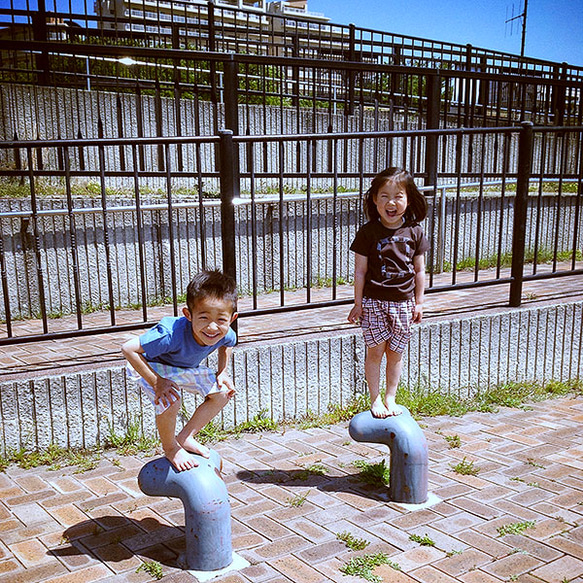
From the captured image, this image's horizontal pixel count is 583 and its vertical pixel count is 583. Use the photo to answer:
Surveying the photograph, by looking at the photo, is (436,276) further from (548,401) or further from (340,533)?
(340,533)

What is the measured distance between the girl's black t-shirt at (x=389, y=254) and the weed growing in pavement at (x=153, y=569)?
175 centimetres

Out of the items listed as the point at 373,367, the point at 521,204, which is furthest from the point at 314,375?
the point at 521,204

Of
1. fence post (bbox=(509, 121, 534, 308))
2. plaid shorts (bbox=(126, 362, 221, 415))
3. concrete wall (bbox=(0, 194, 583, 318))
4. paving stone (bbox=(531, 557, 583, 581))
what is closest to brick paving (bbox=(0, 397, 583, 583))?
paving stone (bbox=(531, 557, 583, 581))

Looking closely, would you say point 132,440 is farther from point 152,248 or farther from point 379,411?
point 152,248

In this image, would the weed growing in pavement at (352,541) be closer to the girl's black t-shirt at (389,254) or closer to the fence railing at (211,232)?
the girl's black t-shirt at (389,254)

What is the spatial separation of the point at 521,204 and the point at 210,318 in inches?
132

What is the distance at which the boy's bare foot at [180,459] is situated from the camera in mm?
2836

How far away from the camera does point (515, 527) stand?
10.2 ft

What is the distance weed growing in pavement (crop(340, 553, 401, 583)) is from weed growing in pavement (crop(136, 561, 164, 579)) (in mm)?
728

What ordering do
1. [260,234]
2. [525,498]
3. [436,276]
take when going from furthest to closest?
[436,276], [260,234], [525,498]

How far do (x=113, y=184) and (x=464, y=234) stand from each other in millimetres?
3942

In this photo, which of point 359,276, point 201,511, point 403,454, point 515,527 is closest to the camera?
point 201,511

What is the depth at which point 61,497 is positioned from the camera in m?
3.43

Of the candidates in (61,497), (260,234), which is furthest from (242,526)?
(260,234)
